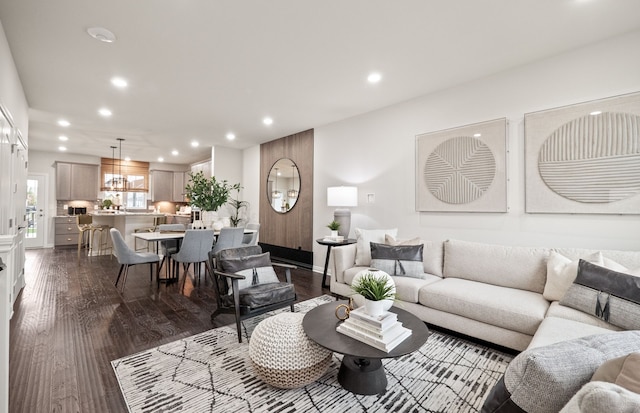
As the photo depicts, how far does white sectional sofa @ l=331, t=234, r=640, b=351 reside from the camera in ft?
6.86

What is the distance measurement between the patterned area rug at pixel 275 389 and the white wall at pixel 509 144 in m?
1.44

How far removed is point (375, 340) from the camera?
1731 mm

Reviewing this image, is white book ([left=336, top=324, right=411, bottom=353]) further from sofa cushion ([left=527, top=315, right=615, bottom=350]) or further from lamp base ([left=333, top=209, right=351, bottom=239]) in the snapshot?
lamp base ([left=333, top=209, right=351, bottom=239])

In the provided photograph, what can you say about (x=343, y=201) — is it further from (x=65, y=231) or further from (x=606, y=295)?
(x=65, y=231)

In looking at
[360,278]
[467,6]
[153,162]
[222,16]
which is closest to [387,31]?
[467,6]

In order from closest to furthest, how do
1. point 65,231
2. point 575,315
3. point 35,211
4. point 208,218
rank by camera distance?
point 575,315
point 208,218
point 35,211
point 65,231

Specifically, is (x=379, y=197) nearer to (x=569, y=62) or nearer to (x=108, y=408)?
(x=569, y=62)

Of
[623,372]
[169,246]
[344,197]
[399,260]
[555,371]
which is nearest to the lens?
[623,372]

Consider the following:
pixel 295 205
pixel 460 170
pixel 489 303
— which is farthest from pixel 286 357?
pixel 295 205

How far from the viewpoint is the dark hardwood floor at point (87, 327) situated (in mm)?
1872

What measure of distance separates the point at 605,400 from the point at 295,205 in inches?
216

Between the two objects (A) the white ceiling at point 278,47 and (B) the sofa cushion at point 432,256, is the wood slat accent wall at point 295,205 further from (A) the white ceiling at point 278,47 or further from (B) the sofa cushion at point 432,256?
(B) the sofa cushion at point 432,256

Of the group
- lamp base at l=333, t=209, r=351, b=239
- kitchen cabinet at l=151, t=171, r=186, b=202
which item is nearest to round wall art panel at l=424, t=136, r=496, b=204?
lamp base at l=333, t=209, r=351, b=239

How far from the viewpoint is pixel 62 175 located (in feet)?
27.1
